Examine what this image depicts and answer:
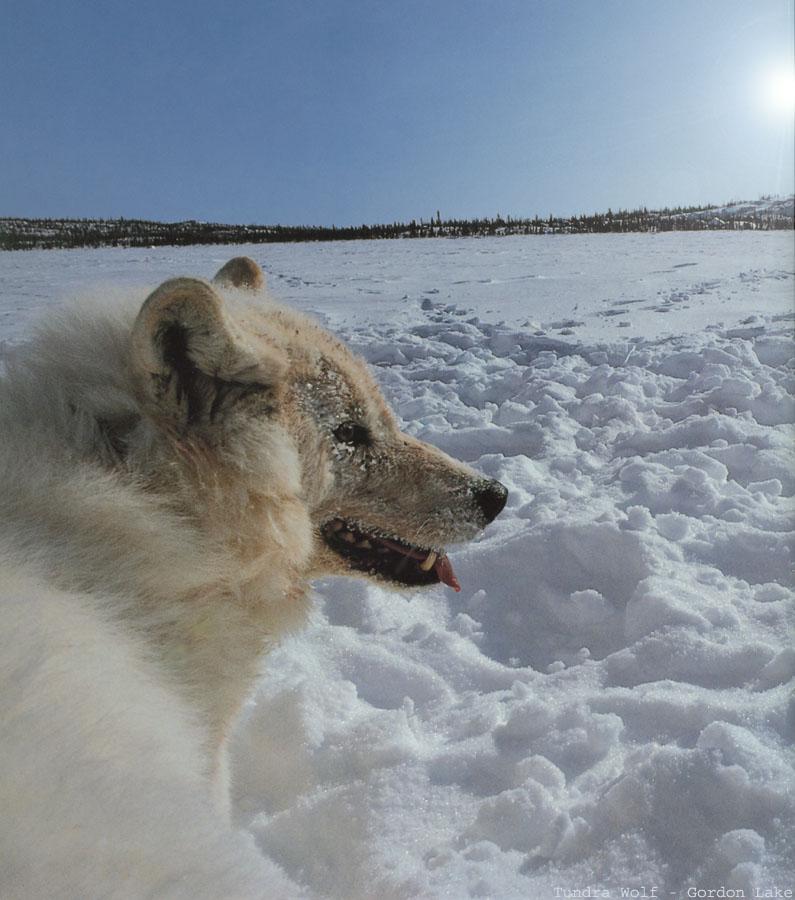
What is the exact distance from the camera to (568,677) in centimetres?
295

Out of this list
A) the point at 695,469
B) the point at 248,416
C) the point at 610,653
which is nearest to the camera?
the point at 248,416

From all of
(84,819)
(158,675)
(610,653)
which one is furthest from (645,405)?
(84,819)

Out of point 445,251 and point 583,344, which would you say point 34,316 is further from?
point 445,251

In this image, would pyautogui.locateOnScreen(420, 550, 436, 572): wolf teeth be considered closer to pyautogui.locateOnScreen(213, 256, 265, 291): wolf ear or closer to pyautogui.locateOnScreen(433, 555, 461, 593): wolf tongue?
pyautogui.locateOnScreen(433, 555, 461, 593): wolf tongue

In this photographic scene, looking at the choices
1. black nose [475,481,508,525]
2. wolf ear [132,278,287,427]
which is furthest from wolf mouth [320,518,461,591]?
wolf ear [132,278,287,427]

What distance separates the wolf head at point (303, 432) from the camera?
187 cm

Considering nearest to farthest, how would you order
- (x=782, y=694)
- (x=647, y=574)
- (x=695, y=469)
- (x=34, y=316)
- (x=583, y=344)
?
1. (x=34, y=316)
2. (x=782, y=694)
3. (x=647, y=574)
4. (x=695, y=469)
5. (x=583, y=344)

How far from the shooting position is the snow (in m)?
2.13

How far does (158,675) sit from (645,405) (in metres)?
5.44

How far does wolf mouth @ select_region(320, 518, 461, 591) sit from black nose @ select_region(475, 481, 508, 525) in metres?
0.24

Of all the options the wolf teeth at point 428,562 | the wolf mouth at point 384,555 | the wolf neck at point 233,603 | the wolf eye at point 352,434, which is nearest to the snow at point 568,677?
the wolf mouth at point 384,555

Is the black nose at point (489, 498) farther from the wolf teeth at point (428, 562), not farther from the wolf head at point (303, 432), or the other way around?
the wolf teeth at point (428, 562)

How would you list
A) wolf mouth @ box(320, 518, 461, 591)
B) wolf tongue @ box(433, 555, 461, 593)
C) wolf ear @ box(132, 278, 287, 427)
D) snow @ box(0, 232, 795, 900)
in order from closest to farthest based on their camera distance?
wolf ear @ box(132, 278, 287, 427), snow @ box(0, 232, 795, 900), wolf mouth @ box(320, 518, 461, 591), wolf tongue @ box(433, 555, 461, 593)

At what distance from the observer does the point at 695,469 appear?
4559 millimetres
